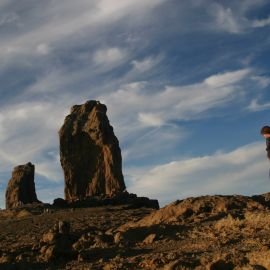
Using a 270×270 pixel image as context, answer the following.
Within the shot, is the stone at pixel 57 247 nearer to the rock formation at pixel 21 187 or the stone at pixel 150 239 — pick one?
the stone at pixel 150 239

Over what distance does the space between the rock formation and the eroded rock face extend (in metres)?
5.24

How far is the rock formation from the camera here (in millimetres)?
59188

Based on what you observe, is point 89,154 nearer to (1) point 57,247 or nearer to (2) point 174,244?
(1) point 57,247

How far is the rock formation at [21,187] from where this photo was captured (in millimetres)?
59188

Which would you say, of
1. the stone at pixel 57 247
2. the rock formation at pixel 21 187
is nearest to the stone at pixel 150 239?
the stone at pixel 57 247

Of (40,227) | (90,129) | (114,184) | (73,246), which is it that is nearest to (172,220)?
(73,246)

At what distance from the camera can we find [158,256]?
13.4 meters

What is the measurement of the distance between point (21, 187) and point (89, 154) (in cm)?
895

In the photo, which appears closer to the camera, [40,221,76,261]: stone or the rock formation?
[40,221,76,261]: stone

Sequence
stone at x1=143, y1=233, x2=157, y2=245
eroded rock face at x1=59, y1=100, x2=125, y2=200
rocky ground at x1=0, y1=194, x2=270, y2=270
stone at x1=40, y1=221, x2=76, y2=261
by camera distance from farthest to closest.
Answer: eroded rock face at x1=59, y1=100, x2=125, y2=200 → stone at x1=143, y1=233, x2=157, y2=245 → stone at x1=40, y1=221, x2=76, y2=261 → rocky ground at x1=0, y1=194, x2=270, y2=270

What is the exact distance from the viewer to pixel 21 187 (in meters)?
59.4

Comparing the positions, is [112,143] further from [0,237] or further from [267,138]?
[267,138]

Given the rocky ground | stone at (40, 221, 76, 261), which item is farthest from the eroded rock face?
stone at (40, 221, 76, 261)

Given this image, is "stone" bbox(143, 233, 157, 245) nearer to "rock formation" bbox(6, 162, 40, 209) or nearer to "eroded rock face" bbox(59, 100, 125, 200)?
"eroded rock face" bbox(59, 100, 125, 200)
